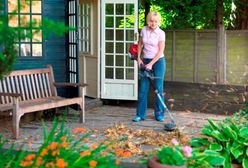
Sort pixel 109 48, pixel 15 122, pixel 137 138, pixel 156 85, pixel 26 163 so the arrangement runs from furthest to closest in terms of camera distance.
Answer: pixel 109 48 → pixel 156 85 → pixel 137 138 → pixel 15 122 → pixel 26 163

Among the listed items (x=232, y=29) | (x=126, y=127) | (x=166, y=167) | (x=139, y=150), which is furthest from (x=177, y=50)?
(x=166, y=167)

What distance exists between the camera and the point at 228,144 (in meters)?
5.99

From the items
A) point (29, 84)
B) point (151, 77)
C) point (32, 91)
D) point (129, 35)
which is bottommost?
point (32, 91)

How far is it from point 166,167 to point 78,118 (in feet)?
15.3

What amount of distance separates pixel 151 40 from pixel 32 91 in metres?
1.91

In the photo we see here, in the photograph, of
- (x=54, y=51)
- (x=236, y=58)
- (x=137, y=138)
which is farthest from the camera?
(x=236, y=58)

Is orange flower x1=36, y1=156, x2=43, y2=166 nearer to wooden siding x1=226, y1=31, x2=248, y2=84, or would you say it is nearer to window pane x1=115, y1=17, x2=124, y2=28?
window pane x1=115, y1=17, x2=124, y2=28

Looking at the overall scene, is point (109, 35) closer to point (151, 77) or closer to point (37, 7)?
point (37, 7)

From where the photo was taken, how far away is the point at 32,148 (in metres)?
6.48

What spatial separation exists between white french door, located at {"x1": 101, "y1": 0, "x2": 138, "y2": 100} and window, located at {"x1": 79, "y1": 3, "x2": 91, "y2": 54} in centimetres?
53

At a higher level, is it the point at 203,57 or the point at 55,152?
the point at 203,57

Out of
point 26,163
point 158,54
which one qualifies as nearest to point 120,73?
point 158,54

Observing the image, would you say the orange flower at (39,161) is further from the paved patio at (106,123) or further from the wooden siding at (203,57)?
the wooden siding at (203,57)

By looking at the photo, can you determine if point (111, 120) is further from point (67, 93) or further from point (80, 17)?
point (80, 17)
